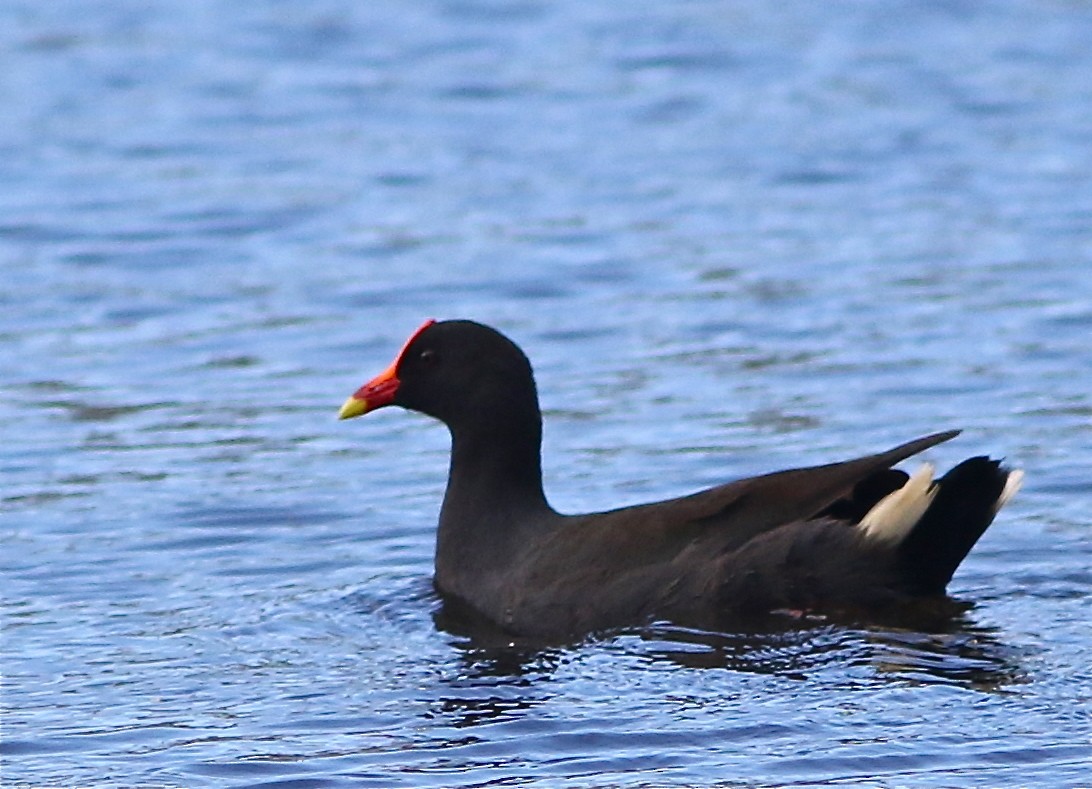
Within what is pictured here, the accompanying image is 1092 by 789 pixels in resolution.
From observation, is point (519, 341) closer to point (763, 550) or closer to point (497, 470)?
point (497, 470)

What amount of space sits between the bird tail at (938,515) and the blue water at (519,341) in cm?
23

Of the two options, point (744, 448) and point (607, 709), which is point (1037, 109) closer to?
point (744, 448)

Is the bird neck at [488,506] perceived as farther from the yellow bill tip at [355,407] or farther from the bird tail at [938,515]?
the bird tail at [938,515]

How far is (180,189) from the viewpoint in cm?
1616

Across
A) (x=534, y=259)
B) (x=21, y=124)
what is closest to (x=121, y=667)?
(x=534, y=259)

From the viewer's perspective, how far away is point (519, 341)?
12453mm

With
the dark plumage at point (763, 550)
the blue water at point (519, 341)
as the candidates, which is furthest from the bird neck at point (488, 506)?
the blue water at point (519, 341)

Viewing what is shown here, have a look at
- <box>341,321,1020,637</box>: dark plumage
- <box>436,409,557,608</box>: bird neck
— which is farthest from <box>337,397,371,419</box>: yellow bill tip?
<box>341,321,1020,637</box>: dark plumage

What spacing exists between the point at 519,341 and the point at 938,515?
187 inches

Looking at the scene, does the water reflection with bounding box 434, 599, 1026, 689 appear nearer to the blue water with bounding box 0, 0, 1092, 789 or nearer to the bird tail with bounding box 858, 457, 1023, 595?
the blue water with bounding box 0, 0, 1092, 789

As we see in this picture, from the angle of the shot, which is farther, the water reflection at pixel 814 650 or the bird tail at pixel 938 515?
the bird tail at pixel 938 515

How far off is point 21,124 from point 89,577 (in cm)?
946

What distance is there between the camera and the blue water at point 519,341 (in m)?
7.15

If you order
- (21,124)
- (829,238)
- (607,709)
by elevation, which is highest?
(21,124)
